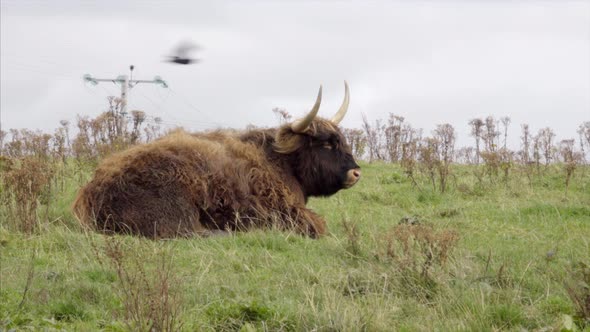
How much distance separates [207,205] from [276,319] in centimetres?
325

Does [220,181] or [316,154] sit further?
[316,154]

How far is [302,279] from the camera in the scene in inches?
202

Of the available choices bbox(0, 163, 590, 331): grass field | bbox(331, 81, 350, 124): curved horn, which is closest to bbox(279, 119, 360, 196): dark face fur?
bbox(331, 81, 350, 124): curved horn

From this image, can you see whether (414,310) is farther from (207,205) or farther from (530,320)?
(207,205)

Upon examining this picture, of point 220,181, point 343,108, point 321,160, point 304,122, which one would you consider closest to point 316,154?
point 321,160

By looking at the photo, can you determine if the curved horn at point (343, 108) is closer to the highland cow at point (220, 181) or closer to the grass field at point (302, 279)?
the highland cow at point (220, 181)

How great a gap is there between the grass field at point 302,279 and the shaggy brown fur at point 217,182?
38 cm

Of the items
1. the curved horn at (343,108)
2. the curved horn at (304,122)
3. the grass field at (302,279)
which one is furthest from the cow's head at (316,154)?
the grass field at (302,279)

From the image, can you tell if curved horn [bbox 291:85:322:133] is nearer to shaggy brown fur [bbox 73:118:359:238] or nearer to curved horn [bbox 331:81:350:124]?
shaggy brown fur [bbox 73:118:359:238]

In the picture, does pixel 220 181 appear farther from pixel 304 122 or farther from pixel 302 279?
pixel 302 279

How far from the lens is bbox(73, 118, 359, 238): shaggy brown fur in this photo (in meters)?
7.20

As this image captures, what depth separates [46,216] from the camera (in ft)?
23.7

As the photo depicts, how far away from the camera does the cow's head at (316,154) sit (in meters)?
8.45

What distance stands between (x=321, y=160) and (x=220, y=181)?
4.42ft
